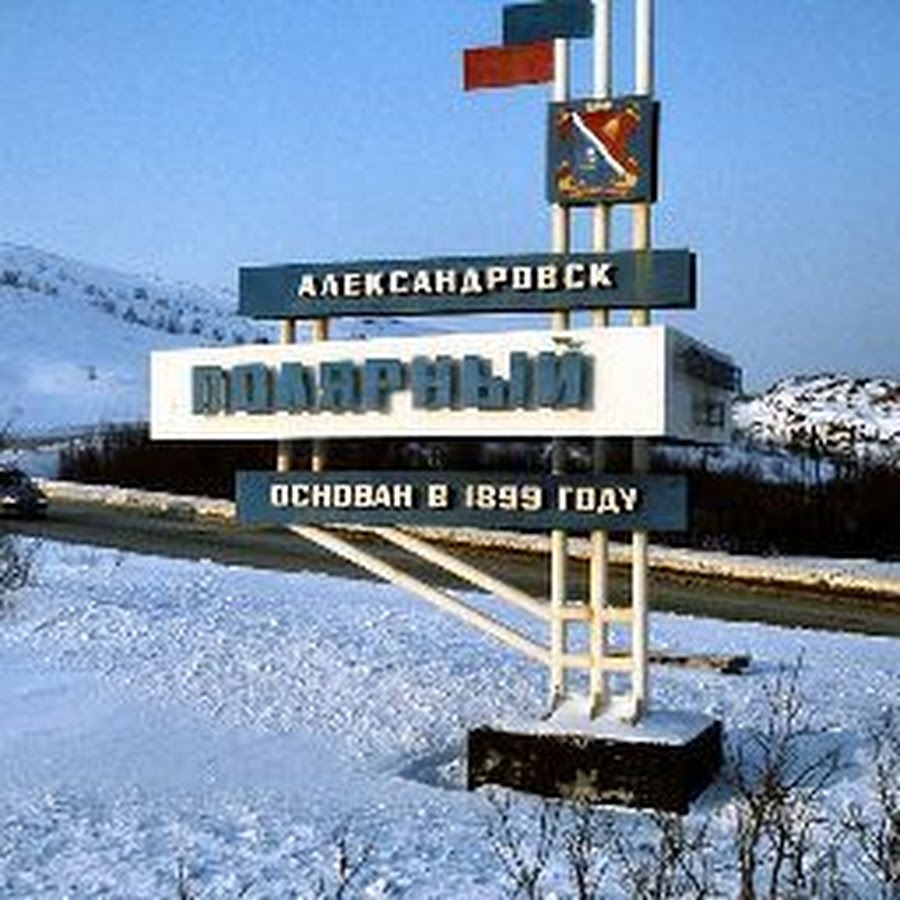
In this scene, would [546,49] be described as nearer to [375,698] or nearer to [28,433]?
[375,698]

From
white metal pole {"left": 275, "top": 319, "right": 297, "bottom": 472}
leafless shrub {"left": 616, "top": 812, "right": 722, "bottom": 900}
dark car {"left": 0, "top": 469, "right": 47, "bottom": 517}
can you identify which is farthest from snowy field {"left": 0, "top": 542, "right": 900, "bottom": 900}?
dark car {"left": 0, "top": 469, "right": 47, "bottom": 517}

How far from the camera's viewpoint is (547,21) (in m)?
9.80

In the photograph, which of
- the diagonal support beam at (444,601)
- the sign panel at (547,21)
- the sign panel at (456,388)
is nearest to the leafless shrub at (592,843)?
the diagonal support beam at (444,601)

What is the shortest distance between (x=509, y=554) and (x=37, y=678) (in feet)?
51.1

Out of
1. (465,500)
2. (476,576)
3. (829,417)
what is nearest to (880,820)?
(476,576)

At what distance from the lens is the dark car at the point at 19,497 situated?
2909 cm

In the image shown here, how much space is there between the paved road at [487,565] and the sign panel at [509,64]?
35.8 ft

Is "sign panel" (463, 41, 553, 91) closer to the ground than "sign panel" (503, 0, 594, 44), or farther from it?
closer to the ground

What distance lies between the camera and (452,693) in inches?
466

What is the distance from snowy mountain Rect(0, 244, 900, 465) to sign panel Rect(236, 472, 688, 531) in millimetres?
32129

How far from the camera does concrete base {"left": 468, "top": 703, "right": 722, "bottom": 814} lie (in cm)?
928

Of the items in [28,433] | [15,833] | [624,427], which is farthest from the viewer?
[28,433]

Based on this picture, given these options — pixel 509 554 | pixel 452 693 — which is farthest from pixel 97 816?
pixel 509 554

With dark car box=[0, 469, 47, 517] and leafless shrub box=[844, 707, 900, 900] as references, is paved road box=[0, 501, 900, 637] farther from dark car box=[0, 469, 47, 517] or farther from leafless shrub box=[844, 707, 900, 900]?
leafless shrub box=[844, 707, 900, 900]
